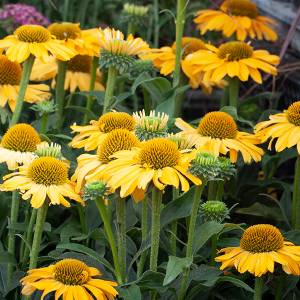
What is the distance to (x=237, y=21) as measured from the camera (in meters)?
3.17

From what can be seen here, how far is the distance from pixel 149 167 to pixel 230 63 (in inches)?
39.2

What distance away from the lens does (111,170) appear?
182cm

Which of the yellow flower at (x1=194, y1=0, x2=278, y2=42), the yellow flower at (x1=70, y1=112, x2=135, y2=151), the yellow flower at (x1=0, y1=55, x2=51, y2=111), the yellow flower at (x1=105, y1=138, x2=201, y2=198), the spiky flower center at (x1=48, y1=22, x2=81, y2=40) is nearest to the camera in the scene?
the yellow flower at (x1=105, y1=138, x2=201, y2=198)

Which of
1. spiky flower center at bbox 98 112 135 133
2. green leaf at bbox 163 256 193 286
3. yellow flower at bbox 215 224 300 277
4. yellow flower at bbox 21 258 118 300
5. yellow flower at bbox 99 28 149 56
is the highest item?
yellow flower at bbox 99 28 149 56

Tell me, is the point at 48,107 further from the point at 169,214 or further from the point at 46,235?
the point at 169,214

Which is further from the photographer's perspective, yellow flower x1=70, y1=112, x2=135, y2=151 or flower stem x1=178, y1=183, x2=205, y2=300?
yellow flower x1=70, y1=112, x2=135, y2=151

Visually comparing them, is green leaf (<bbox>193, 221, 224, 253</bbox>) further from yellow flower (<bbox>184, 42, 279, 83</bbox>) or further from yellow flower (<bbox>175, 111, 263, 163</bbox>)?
yellow flower (<bbox>184, 42, 279, 83</bbox>)

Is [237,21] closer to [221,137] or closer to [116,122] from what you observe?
[221,137]

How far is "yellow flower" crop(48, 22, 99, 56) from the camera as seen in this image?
8.91 ft

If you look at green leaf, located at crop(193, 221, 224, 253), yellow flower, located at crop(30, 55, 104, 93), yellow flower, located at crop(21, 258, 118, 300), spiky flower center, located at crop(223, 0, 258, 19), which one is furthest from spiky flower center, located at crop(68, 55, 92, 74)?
yellow flower, located at crop(21, 258, 118, 300)

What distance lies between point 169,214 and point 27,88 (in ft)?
2.77

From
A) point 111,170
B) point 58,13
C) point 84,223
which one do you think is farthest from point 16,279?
point 58,13

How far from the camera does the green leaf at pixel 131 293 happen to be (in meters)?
1.84

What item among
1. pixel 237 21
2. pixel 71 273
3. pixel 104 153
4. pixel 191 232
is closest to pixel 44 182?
pixel 104 153
